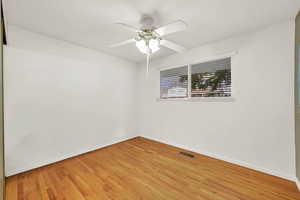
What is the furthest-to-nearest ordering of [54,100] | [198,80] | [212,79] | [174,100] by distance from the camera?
[174,100] → [198,80] → [212,79] → [54,100]

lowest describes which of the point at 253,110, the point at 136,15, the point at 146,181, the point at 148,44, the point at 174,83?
the point at 146,181

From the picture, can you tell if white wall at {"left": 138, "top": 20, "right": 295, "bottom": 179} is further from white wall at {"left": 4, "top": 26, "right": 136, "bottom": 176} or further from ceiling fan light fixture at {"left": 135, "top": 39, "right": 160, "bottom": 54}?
white wall at {"left": 4, "top": 26, "right": 136, "bottom": 176}

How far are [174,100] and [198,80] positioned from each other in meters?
0.73

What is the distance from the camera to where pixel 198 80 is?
2771 mm

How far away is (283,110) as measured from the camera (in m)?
1.84

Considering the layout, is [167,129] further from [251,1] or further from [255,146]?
[251,1]

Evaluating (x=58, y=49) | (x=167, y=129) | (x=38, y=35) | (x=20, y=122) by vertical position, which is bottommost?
(x=167, y=129)

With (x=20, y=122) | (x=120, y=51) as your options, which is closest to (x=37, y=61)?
(x=20, y=122)

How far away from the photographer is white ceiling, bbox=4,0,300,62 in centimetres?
152

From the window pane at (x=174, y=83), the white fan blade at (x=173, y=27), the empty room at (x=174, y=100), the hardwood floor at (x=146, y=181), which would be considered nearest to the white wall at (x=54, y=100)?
the empty room at (x=174, y=100)

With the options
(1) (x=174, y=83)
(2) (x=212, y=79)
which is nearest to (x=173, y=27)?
(2) (x=212, y=79)

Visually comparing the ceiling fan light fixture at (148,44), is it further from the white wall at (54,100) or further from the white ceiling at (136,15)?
the white wall at (54,100)

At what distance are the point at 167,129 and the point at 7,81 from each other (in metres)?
3.13

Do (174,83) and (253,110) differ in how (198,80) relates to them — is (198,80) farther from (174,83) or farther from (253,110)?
(253,110)
